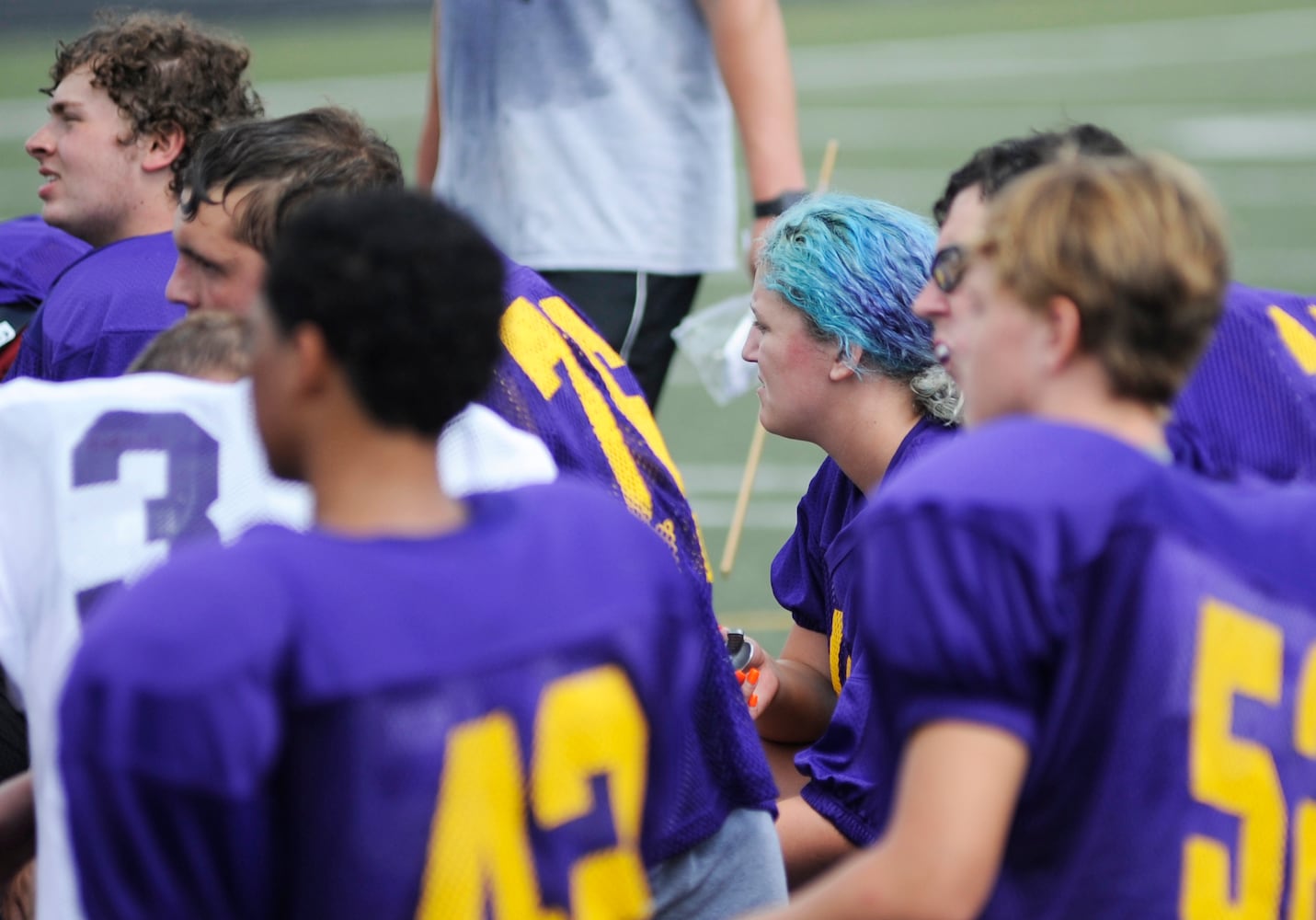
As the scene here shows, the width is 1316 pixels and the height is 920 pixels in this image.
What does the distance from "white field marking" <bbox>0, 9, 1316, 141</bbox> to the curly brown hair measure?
1042 centimetres

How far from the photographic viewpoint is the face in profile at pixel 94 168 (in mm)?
3787

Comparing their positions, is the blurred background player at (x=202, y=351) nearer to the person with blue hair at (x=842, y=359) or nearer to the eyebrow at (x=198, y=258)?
the eyebrow at (x=198, y=258)

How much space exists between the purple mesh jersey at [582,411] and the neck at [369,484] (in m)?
0.99

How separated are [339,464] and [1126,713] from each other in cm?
74

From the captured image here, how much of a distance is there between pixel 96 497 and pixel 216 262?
1107 millimetres

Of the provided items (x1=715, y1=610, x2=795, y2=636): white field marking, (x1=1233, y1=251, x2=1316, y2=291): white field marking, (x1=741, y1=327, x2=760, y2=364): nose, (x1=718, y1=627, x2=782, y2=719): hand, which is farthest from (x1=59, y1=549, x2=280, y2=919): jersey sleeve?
(x1=1233, y1=251, x2=1316, y2=291): white field marking

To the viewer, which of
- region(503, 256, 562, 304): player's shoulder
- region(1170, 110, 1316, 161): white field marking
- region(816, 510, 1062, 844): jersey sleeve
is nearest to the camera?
region(816, 510, 1062, 844): jersey sleeve

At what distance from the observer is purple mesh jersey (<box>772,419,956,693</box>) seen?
313 cm

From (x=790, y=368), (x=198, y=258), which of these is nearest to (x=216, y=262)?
(x=198, y=258)

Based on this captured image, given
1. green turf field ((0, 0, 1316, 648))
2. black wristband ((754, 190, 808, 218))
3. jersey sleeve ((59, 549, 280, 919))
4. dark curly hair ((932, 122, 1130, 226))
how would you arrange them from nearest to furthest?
jersey sleeve ((59, 549, 280, 919)), dark curly hair ((932, 122, 1130, 226)), black wristband ((754, 190, 808, 218)), green turf field ((0, 0, 1316, 648))

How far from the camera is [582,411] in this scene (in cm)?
272

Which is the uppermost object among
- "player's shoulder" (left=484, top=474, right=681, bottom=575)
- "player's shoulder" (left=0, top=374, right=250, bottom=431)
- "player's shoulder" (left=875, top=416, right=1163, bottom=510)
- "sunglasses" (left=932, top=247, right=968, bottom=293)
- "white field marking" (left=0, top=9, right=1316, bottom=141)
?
"player's shoulder" (left=875, top=416, right=1163, bottom=510)

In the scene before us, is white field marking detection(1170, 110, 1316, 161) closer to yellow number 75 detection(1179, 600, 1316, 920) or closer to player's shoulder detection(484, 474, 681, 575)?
yellow number 75 detection(1179, 600, 1316, 920)

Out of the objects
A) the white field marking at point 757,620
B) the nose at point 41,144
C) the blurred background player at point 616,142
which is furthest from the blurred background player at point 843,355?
the white field marking at point 757,620
